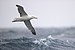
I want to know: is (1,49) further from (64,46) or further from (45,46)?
(64,46)

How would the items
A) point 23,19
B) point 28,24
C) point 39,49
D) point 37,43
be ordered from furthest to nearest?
point 37,43 → point 39,49 → point 28,24 → point 23,19

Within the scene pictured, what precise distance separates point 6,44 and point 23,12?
604 cm

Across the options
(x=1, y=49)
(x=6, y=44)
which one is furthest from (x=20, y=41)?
(x=1, y=49)

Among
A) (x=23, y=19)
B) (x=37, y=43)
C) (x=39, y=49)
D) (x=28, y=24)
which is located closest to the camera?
(x=23, y=19)

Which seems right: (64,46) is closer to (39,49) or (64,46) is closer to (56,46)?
(56,46)

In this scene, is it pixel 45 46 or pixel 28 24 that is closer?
pixel 28 24

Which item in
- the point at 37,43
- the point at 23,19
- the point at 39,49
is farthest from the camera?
the point at 37,43

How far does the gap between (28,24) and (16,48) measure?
332cm

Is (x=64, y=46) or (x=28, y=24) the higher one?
(x=28, y=24)

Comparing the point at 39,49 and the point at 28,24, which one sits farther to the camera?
the point at 39,49

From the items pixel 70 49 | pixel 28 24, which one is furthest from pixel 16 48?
pixel 70 49

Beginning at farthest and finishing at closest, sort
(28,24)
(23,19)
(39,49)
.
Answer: (39,49), (28,24), (23,19)

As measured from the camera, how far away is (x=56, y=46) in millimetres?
29266

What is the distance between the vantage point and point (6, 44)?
29.6 m
